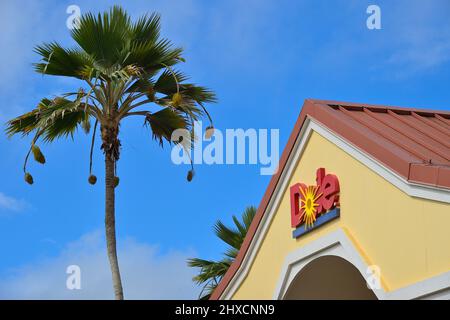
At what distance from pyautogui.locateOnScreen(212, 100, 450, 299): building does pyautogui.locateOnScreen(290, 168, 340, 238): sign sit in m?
0.02

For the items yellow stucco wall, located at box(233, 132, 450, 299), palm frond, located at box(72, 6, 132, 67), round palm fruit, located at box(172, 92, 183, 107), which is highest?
palm frond, located at box(72, 6, 132, 67)

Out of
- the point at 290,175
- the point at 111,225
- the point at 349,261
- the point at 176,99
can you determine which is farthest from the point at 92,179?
the point at 349,261

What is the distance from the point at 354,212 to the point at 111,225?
8.07 metres

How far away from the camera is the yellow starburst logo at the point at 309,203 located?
39.9 feet

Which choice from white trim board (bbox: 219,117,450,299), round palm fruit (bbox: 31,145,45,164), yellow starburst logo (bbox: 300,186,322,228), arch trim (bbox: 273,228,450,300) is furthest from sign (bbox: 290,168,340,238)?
round palm fruit (bbox: 31,145,45,164)

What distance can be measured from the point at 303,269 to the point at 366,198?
7.94 ft

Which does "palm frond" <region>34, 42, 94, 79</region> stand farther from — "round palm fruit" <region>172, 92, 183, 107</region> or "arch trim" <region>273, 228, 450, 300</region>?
"arch trim" <region>273, 228, 450, 300</region>

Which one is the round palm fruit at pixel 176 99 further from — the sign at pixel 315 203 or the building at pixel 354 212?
the sign at pixel 315 203

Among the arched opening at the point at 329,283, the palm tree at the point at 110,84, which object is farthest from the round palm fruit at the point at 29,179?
the arched opening at the point at 329,283

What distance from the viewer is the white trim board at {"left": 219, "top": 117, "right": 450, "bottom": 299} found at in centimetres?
980

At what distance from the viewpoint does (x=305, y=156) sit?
12883mm
